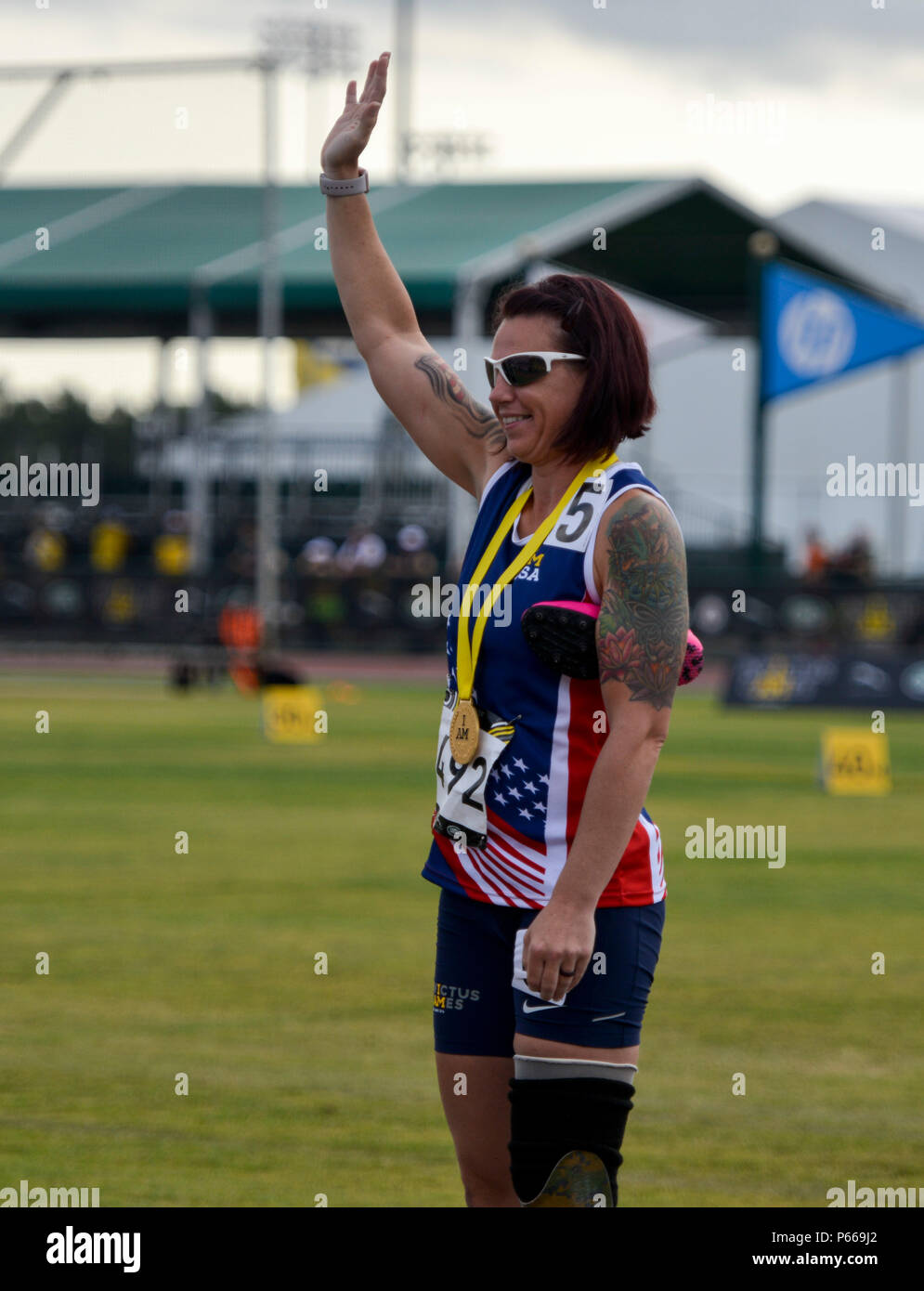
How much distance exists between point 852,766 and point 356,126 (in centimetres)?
1355

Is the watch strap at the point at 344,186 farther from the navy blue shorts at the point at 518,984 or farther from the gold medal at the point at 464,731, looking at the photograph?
the navy blue shorts at the point at 518,984

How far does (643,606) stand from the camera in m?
3.86

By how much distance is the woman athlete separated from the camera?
12.6 ft

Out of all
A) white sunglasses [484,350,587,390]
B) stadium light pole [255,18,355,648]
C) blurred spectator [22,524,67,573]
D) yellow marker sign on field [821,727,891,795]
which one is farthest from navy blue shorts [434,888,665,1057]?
blurred spectator [22,524,67,573]

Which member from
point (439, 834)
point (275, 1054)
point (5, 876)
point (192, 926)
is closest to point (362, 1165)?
point (275, 1054)

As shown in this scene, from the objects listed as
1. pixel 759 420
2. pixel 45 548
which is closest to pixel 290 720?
pixel 759 420

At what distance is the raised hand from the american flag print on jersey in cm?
106

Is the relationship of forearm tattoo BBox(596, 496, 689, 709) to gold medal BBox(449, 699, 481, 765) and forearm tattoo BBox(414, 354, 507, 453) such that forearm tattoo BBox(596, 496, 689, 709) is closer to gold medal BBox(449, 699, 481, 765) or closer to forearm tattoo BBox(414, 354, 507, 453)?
gold medal BBox(449, 699, 481, 765)

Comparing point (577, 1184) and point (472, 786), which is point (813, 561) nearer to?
point (472, 786)

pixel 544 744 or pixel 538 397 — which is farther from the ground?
pixel 538 397

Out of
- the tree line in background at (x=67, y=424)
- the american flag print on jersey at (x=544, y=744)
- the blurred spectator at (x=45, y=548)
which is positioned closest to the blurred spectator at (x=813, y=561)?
the blurred spectator at (x=45, y=548)

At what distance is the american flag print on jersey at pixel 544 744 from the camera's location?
395 cm

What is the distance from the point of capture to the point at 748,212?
131 feet

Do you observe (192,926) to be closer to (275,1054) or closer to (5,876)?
(5,876)
